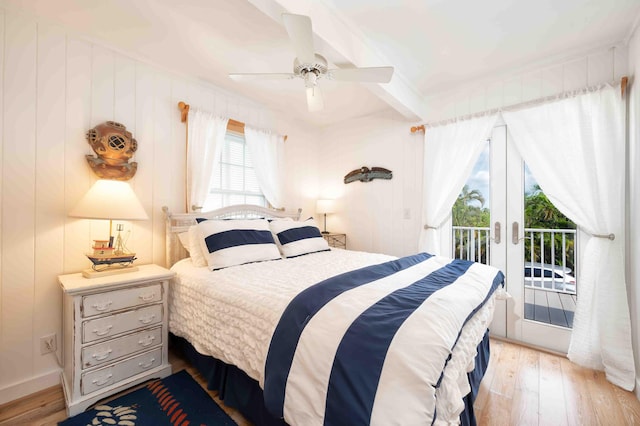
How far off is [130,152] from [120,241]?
73 cm

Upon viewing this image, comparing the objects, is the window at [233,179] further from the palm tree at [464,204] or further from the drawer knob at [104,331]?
the palm tree at [464,204]

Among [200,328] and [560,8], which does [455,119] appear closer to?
[560,8]

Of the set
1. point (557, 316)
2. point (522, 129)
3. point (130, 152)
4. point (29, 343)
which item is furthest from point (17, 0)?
point (557, 316)

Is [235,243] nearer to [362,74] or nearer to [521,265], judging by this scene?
[362,74]

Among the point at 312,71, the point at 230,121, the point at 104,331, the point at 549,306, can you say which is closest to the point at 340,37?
the point at 312,71

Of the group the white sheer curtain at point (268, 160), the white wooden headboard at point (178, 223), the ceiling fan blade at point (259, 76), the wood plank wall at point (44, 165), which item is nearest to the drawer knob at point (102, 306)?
the wood plank wall at point (44, 165)

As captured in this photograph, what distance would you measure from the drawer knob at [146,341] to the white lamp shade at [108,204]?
2.79ft

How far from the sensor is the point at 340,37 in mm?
1947

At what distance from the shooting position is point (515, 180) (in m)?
2.69

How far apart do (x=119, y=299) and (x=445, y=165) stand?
3.14m

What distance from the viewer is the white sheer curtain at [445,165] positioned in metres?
2.84

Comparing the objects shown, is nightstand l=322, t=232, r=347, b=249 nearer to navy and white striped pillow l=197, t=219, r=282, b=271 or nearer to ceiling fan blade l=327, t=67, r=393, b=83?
navy and white striped pillow l=197, t=219, r=282, b=271

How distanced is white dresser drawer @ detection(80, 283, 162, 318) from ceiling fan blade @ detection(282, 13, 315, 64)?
1.84 m

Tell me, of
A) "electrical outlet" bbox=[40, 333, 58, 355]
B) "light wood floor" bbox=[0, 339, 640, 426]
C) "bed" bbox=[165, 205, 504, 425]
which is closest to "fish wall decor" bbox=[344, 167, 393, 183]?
"bed" bbox=[165, 205, 504, 425]
